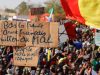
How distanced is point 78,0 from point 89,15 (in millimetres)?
221

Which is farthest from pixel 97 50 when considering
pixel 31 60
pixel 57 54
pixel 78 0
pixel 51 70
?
pixel 78 0

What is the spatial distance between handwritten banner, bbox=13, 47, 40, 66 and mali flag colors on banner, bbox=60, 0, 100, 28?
4.64m

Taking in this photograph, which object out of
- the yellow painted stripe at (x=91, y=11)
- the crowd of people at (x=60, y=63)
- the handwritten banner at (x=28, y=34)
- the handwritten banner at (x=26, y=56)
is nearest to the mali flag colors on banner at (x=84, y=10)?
the yellow painted stripe at (x=91, y=11)

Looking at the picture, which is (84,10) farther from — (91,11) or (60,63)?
(60,63)

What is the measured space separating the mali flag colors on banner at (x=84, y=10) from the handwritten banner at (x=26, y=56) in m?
4.64

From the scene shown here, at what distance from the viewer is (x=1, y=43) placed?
10.9m

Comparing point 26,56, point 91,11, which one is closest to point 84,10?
point 91,11

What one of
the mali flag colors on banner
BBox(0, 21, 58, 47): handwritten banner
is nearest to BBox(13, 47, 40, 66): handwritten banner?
BBox(0, 21, 58, 47): handwritten banner

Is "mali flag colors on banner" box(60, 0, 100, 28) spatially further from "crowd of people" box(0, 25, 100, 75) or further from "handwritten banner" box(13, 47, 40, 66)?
"crowd of people" box(0, 25, 100, 75)

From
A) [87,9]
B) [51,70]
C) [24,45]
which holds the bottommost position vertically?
[51,70]

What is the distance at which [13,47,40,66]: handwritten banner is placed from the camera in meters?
10.9

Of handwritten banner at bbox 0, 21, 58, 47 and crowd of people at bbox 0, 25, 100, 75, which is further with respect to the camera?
crowd of people at bbox 0, 25, 100, 75

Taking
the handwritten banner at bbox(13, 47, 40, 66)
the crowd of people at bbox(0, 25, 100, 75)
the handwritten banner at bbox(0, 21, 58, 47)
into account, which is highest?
the handwritten banner at bbox(0, 21, 58, 47)

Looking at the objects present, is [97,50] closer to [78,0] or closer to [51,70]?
[51,70]
